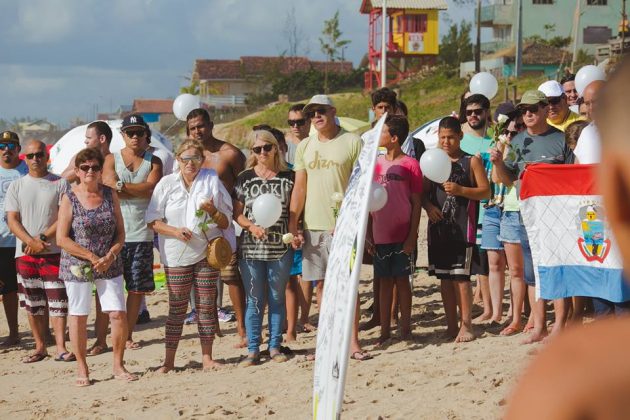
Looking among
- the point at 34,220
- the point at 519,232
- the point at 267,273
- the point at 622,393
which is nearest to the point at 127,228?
the point at 34,220

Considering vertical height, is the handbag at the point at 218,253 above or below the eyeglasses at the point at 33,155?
below

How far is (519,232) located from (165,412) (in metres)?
3.23

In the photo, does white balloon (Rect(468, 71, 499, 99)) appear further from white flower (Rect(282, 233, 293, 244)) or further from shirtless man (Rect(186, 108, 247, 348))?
white flower (Rect(282, 233, 293, 244))

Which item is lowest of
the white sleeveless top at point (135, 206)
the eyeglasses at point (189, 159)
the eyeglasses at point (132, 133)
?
the white sleeveless top at point (135, 206)

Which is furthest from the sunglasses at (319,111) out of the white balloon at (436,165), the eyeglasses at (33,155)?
the eyeglasses at (33,155)

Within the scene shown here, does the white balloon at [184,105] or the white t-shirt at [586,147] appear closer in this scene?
the white t-shirt at [586,147]

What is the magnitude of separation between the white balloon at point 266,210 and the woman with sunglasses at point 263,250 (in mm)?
127

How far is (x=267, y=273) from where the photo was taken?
780cm

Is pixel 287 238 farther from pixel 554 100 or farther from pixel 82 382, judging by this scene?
pixel 554 100

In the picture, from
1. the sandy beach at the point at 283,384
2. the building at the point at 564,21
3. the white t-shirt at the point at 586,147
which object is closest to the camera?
the sandy beach at the point at 283,384

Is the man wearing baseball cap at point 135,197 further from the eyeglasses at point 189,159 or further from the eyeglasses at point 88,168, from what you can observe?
the eyeglasses at point 189,159

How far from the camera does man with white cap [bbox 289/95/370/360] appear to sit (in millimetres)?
7648

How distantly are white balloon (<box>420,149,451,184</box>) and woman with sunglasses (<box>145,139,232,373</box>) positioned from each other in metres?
1.66

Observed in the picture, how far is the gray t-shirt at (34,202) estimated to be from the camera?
858 cm
